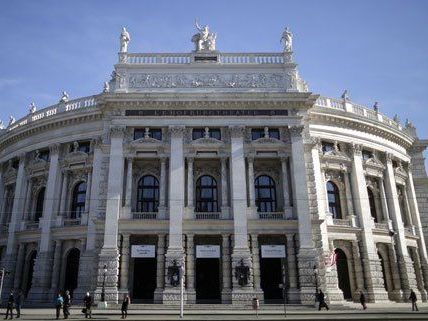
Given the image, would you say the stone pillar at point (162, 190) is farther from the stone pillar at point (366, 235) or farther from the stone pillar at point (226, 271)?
the stone pillar at point (366, 235)

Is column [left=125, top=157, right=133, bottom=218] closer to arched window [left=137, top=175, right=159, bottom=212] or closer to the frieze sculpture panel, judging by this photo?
arched window [left=137, top=175, right=159, bottom=212]

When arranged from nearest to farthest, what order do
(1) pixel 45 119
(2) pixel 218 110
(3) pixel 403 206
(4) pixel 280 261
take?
(4) pixel 280 261 → (2) pixel 218 110 → (1) pixel 45 119 → (3) pixel 403 206

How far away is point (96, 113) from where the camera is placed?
39.1m

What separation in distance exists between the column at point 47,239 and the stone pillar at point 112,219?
Answer: 7.58m

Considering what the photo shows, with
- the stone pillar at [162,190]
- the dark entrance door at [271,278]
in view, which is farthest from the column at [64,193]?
the dark entrance door at [271,278]

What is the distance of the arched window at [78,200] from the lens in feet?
127

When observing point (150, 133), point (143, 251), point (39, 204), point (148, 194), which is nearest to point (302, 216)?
point (143, 251)

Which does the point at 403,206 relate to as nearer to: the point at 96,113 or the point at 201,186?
the point at 201,186

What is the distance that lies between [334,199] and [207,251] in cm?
1403

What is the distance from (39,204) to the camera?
4175 centimetres

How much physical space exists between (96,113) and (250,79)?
15.1m

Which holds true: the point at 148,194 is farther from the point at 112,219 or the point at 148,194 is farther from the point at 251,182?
the point at 251,182

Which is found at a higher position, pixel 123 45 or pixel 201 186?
pixel 123 45

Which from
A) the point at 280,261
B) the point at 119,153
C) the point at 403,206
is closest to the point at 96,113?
the point at 119,153
